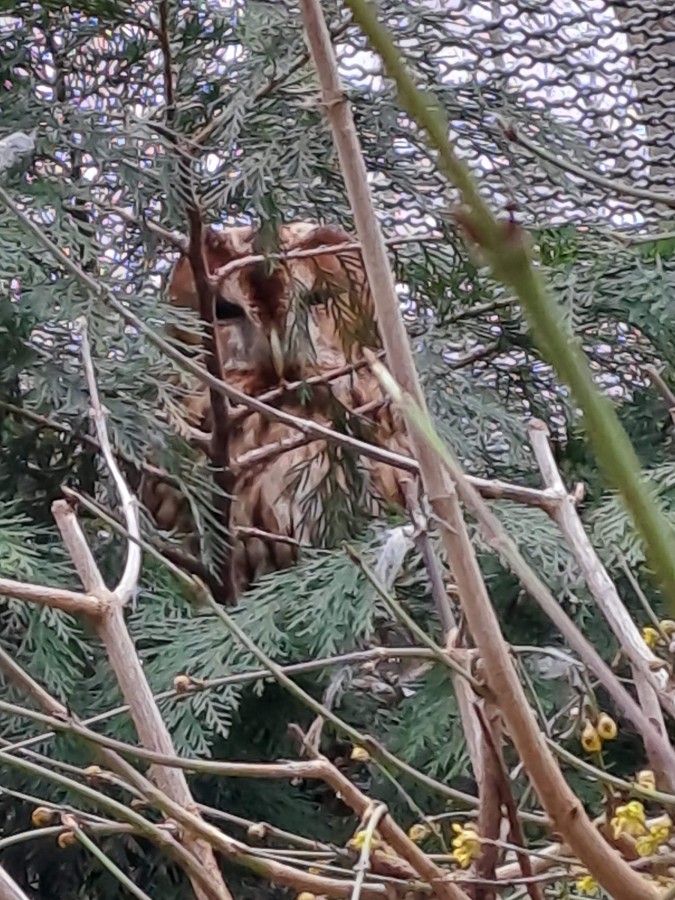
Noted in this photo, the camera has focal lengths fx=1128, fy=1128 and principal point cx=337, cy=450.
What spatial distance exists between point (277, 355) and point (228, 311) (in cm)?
5

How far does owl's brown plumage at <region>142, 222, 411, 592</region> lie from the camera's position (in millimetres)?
663

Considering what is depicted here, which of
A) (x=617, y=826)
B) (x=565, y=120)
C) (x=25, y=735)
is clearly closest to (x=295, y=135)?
(x=565, y=120)

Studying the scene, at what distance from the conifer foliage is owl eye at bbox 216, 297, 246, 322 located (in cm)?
5

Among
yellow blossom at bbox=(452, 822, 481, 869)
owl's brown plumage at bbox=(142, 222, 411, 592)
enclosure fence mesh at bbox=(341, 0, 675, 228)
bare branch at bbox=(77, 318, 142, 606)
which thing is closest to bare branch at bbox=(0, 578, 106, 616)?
bare branch at bbox=(77, 318, 142, 606)

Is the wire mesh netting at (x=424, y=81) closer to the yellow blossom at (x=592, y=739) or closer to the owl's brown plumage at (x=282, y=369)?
the owl's brown plumage at (x=282, y=369)

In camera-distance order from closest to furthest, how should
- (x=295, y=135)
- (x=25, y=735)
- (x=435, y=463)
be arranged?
(x=435, y=463) → (x=25, y=735) → (x=295, y=135)

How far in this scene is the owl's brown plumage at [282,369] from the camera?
2.18ft

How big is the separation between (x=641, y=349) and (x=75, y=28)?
41cm

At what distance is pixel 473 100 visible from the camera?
2.36 feet

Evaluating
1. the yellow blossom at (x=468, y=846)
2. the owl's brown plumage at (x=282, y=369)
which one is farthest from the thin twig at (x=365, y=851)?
the owl's brown plumage at (x=282, y=369)

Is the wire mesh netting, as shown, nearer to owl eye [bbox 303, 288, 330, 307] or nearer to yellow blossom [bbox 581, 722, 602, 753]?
owl eye [bbox 303, 288, 330, 307]

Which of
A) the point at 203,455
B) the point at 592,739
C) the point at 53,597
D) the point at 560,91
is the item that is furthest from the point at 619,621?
the point at 560,91

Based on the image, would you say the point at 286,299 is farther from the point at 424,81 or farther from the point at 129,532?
the point at 129,532

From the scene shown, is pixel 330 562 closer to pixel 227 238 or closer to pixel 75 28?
pixel 227 238
